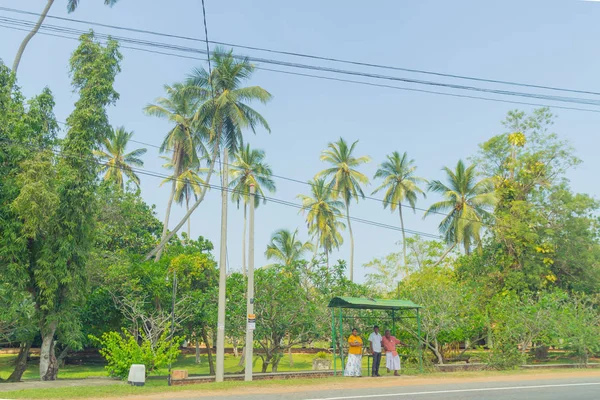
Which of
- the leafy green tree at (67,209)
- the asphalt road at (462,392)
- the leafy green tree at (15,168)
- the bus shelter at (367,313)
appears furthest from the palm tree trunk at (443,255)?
the leafy green tree at (15,168)

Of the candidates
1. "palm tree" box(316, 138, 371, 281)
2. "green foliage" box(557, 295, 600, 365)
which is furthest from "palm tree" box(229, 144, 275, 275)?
"green foliage" box(557, 295, 600, 365)

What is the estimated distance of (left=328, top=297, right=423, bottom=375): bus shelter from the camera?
16.8 m

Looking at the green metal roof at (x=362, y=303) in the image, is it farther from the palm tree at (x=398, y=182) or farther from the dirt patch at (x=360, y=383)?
the palm tree at (x=398, y=182)

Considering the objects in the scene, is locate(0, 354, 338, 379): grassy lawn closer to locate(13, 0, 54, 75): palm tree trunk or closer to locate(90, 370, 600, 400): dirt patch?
locate(90, 370, 600, 400): dirt patch

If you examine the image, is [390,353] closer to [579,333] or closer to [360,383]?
[360,383]

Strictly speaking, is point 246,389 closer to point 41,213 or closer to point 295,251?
point 41,213

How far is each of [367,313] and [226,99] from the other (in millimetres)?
13390

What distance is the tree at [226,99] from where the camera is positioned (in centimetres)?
2828

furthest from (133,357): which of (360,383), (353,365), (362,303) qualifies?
(362,303)

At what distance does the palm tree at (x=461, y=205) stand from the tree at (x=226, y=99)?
1750 cm

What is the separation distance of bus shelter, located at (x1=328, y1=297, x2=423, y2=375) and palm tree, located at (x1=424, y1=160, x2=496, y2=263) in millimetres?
19058

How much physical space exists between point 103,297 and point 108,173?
61.7ft

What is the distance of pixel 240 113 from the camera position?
2842 centimetres

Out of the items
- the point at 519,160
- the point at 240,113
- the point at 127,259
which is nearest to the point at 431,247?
the point at 519,160
